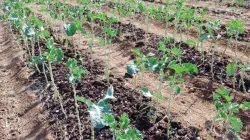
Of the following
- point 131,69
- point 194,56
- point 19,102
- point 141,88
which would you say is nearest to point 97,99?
point 141,88

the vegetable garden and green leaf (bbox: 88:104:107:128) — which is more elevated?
green leaf (bbox: 88:104:107:128)

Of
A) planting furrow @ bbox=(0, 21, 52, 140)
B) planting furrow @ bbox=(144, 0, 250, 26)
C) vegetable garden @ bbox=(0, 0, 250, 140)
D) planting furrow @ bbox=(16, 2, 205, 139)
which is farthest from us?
planting furrow @ bbox=(144, 0, 250, 26)

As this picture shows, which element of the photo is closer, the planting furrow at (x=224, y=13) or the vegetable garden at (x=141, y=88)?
the vegetable garden at (x=141, y=88)

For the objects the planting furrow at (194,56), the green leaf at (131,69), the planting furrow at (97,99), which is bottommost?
the planting furrow at (97,99)

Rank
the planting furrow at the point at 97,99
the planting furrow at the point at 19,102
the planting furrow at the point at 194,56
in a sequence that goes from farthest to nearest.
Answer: the planting furrow at the point at 194,56, the planting furrow at the point at 19,102, the planting furrow at the point at 97,99

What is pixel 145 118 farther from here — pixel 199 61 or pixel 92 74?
pixel 199 61

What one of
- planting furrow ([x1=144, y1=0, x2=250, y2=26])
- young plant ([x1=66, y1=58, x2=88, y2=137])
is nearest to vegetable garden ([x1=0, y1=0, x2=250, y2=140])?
young plant ([x1=66, y1=58, x2=88, y2=137])

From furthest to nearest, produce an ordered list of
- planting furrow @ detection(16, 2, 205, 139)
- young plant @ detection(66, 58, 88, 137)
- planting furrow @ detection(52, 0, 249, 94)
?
planting furrow @ detection(52, 0, 249, 94) → planting furrow @ detection(16, 2, 205, 139) → young plant @ detection(66, 58, 88, 137)

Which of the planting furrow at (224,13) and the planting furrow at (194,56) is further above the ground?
the planting furrow at (224,13)

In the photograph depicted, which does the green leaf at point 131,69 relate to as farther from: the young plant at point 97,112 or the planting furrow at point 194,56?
the planting furrow at point 194,56

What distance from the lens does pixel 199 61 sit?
16.6 feet

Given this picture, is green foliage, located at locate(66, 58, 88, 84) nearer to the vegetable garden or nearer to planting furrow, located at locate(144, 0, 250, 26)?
the vegetable garden

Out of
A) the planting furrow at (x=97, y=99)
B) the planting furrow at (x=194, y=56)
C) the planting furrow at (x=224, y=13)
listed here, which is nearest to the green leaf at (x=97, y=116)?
the planting furrow at (x=97, y=99)

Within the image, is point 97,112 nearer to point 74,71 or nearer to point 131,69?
point 74,71
